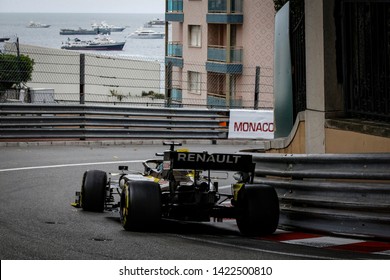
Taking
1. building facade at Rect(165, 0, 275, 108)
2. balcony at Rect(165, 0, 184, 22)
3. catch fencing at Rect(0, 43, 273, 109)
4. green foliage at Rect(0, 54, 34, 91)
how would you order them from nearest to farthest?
1. green foliage at Rect(0, 54, 34, 91)
2. catch fencing at Rect(0, 43, 273, 109)
3. building facade at Rect(165, 0, 275, 108)
4. balcony at Rect(165, 0, 184, 22)

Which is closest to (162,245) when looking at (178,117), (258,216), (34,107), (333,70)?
(258,216)

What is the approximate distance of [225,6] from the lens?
43.5 meters

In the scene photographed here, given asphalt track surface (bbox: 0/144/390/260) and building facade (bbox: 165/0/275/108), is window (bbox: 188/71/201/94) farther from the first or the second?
asphalt track surface (bbox: 0/144/390/260)

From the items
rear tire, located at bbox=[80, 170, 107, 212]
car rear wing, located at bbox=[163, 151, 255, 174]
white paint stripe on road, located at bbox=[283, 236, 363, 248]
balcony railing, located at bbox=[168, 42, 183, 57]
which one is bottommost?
white paint stripe on road, located at bbox=[283, 236, 363, 248]

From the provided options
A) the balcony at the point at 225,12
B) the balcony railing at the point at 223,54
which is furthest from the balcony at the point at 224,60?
the balcony at the point at 225,12

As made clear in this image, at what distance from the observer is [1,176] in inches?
614

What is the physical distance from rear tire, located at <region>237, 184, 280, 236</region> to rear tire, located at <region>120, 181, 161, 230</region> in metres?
0.94

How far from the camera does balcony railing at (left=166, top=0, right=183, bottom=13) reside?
46906 mm

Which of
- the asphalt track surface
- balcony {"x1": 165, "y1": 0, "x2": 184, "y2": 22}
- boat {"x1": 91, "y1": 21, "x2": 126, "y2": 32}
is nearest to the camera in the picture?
the asphalt track surface

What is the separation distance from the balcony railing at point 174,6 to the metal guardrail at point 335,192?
36.4 meters

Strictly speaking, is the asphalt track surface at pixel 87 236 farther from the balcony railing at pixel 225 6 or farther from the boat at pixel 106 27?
the boat at pixel 106 27

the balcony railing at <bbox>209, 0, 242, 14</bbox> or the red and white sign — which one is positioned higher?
the balcony railing at <bbox>209, 0, 242, 14</bbox>

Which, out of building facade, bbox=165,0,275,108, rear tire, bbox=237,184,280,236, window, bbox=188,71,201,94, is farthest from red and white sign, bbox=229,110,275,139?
building facade, bbox=165,0,275,108

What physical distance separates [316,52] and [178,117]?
13214 millimetres
